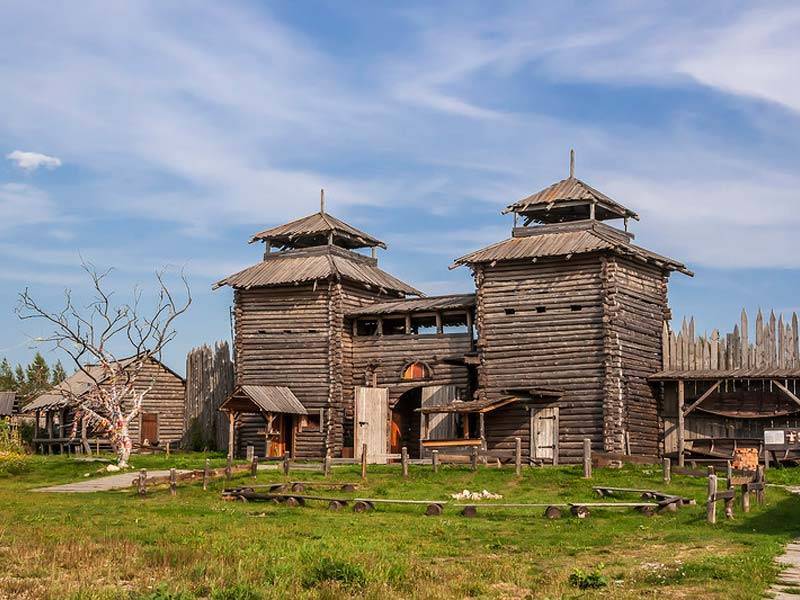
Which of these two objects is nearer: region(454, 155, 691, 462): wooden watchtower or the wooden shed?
region(454, 155, 691, 462): wooden watchtower

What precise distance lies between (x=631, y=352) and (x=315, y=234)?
15.3 metres

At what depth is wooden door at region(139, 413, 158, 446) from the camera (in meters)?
54.4

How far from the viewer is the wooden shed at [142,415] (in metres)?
54.5

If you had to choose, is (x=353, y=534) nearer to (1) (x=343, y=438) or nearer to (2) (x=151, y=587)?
(2) (x=151, y=587)

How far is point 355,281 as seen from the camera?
148ft

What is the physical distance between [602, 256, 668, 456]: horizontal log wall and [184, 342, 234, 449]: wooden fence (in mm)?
19636

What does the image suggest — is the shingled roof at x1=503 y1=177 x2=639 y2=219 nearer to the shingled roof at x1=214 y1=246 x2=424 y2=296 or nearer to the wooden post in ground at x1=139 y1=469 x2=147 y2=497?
the shingled roof at x1=214 y1=246 x2=424 y2=296

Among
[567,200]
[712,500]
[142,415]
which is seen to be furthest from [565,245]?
[142,415]

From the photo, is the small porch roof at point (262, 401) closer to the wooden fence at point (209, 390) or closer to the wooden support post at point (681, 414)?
the wooden fence at point (209, 390)

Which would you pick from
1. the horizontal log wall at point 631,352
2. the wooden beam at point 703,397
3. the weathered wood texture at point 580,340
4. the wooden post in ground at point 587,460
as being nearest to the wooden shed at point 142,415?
the weathered wood texture at point 580,340

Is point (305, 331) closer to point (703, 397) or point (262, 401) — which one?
point (262, 401)

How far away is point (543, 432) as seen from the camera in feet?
126

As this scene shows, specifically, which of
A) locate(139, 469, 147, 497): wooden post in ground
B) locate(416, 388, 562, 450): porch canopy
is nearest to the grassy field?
locate(139, 469, 147, 497): wooden post in ground

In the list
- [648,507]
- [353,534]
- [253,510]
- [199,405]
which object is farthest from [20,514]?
[199,405]
